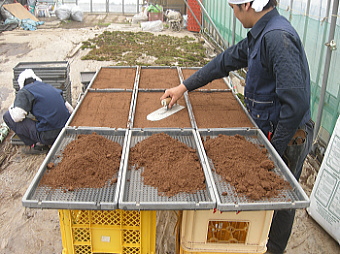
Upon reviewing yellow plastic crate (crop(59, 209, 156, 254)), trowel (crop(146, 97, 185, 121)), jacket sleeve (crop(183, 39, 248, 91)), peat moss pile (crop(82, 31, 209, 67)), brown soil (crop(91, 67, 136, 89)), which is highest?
jacket sleeve (crop(183, 39, 248, 91))

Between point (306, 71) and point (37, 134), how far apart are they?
11.1ft

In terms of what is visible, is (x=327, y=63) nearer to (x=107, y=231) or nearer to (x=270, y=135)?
(x=270, y=135)

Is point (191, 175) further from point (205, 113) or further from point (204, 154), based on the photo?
point (205, 113)

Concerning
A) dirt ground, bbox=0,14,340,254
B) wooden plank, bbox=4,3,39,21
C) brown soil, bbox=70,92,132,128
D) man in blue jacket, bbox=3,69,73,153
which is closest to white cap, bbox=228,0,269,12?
brown soil, bbox=70,92,132,128

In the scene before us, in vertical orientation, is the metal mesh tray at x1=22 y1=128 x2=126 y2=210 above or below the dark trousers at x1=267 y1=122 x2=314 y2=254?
above

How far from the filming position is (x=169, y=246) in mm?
3086

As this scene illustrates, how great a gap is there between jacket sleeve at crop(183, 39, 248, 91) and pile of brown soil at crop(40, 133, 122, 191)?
101 cm

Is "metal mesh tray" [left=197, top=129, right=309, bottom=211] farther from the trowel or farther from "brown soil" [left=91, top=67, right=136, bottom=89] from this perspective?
"brown soil" [left=91, top=67, right=136, bottom=89]

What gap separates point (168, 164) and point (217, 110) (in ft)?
3.31

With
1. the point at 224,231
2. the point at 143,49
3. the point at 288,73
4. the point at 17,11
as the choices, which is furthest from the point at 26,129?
the point at 17,11

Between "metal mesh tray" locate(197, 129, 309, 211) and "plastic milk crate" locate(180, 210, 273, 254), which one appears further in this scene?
"plastic milk crate" locate(180, 210, 273, 254)

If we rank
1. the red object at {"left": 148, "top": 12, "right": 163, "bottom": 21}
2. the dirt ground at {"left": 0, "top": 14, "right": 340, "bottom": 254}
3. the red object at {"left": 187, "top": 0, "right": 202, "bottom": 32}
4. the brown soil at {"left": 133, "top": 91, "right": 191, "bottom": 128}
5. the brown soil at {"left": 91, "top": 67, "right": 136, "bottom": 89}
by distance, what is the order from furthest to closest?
the red object at {"left": 148, "top": 12, "right": 163, "bottom": 21} → the red object at {"left": 187, "top": 0, "right": 202, "bottom": 32} → the brown soil at {"left": 91, "top": 67, "right": 136, "bottom": 89} → the dirt ground at {"left": 0, "top": 14, "right": 340, "bottom": 254} → the brown soil at {"left": 133, "top": 91, "right": 191, "bottom": 128}

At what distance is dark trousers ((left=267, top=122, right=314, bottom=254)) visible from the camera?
2582 millimetres

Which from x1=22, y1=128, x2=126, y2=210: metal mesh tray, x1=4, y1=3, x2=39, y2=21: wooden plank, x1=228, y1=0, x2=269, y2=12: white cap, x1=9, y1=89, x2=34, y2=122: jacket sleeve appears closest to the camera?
x1=22, y1=128, x2=126, y2=210: metal mesh tray
